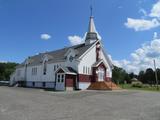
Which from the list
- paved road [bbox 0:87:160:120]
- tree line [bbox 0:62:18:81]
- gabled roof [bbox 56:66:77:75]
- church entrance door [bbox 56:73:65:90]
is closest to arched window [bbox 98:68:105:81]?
gabled roof [bbox 56:66:77:75]

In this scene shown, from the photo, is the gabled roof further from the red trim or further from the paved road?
the paved road

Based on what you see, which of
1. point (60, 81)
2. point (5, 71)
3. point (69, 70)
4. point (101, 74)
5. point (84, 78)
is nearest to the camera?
point (69, 70)

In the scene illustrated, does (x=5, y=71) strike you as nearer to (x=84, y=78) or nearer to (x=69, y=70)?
(x=69, y=70)

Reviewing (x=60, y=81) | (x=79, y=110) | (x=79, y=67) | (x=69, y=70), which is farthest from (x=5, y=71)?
(x=79, y=110)

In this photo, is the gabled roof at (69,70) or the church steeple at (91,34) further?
the church steeple at (91,34)

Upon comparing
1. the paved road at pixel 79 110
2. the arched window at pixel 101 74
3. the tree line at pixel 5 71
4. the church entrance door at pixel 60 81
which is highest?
the tree line at pixel 5 71

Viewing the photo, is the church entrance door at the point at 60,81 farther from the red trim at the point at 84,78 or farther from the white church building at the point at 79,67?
the red trim at the point at 84,78

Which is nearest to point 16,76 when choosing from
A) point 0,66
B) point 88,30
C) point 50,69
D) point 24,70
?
point 24,70

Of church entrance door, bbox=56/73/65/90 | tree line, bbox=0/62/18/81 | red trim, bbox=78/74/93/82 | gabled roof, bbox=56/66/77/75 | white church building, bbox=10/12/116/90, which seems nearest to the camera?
gabled roof, bbox=56/66/77/75

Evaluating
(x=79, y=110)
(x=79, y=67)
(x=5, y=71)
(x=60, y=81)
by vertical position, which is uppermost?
(x=5, y=71)

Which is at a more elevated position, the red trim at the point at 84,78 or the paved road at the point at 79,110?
the red trim at the point at 84,78

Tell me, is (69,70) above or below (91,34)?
below

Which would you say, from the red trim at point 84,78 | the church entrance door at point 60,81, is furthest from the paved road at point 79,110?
the red trim at point 84,78

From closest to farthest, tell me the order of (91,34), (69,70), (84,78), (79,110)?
(79,110), (69,70), (84,78), (91,34)
